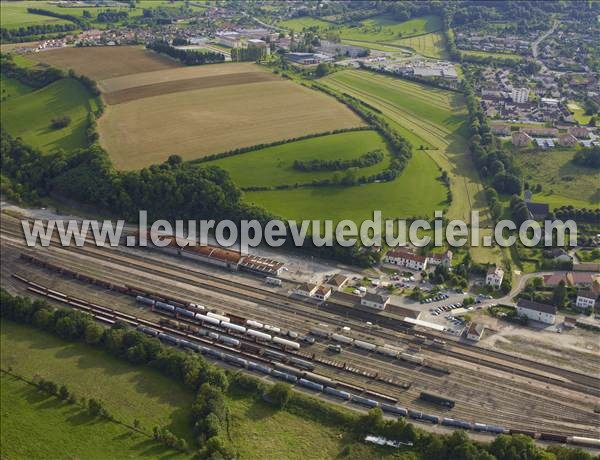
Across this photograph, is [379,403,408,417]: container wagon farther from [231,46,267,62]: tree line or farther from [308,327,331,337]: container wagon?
[231,46,267,62]: tree line

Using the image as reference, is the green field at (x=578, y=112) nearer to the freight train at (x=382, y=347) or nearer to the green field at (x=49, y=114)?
the freight train at (x=382, y=347)

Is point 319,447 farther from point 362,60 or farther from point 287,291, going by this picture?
point 362,60

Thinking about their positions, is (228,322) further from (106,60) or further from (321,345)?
(106,60)

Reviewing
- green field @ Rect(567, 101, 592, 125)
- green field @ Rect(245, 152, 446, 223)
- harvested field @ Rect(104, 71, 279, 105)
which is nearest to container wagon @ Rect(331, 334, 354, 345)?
green field @ Rect(245, 152, 446, 223)

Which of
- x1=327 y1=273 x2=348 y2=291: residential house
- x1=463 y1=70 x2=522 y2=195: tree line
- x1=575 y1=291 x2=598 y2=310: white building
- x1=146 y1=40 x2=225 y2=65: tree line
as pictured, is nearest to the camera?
x1=575 y1=291 x2=598 y2=310: white building

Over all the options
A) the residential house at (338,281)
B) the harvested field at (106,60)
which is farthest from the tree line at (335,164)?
the harvested field at (106,60)

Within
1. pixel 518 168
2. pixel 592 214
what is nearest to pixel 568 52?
pixel 518 168
